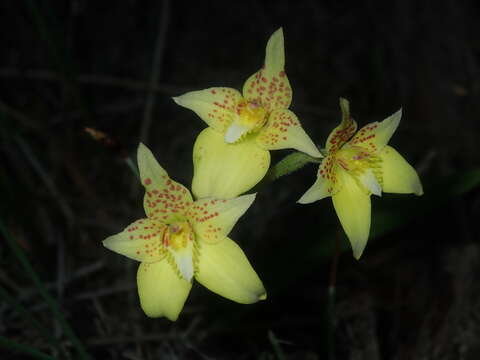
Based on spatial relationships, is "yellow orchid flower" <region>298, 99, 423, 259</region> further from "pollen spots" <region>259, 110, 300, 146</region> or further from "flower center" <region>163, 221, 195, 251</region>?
"flower center" <region>163, 221, 195, 251</region>

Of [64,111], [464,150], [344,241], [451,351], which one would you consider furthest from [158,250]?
[464,150]

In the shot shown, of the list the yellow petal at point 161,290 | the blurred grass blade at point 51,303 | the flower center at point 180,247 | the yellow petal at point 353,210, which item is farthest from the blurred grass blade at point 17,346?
the yellow petal at point 353,210

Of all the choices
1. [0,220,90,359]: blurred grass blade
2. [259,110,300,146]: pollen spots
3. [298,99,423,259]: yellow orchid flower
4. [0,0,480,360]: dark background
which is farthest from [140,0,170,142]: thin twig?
[298,99,423,259]: yellow orchid flower

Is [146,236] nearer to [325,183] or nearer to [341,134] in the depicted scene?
[325,183]

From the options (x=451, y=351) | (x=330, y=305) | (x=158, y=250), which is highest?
(x=158, y=250)

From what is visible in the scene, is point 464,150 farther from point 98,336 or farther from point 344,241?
point 98,336

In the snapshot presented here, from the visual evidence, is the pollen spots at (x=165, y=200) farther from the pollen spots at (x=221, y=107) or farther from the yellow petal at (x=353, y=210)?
the yellow petal at (x=353, y=210)

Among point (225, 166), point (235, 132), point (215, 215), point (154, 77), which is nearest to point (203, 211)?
point (215, 215)
